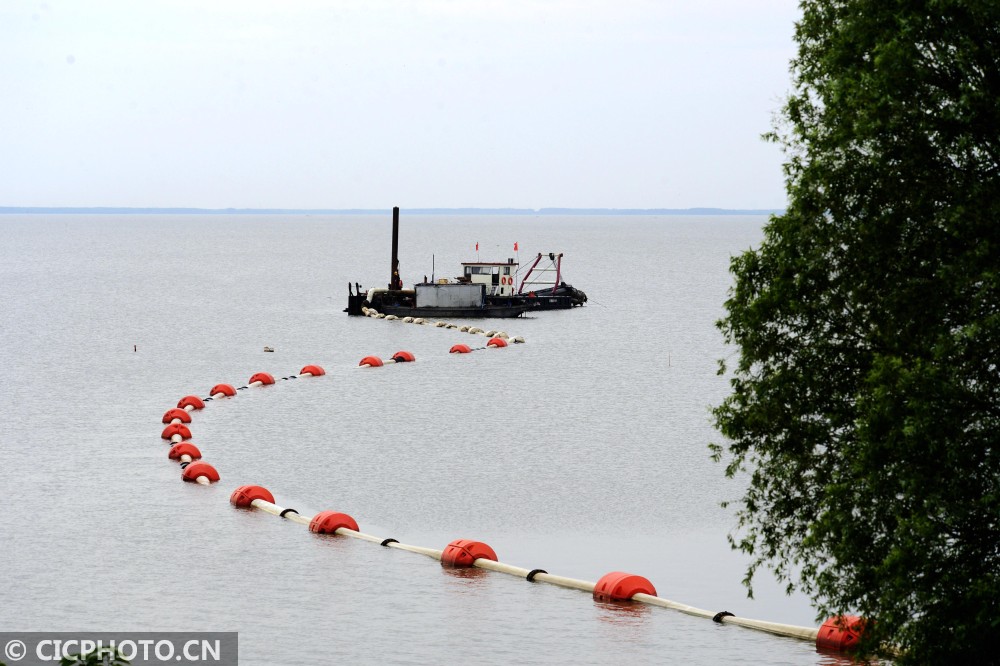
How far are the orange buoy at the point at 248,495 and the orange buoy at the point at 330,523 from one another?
326 centimetres

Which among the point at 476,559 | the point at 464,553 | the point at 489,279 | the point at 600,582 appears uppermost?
the point at 489,279

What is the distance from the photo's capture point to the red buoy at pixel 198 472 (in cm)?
3828

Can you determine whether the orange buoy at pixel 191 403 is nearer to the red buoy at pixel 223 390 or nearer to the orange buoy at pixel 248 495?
the red buoy at pixel 223 390

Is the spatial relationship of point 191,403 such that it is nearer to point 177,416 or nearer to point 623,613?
point 177,416

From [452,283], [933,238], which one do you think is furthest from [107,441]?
[452,283]

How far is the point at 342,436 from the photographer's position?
4838 centimetres

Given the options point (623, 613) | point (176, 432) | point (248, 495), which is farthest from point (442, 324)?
point (623, 613)

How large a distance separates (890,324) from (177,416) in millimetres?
36891

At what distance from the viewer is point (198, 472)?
126 ft

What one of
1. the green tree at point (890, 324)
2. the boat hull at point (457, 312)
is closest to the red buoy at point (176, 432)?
the green tree at point (890, 324)

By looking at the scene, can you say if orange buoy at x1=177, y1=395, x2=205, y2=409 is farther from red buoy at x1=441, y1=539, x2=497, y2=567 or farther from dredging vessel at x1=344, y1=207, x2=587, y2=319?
dredging vessel at x1=344, y1=207, x2=587, y2=319

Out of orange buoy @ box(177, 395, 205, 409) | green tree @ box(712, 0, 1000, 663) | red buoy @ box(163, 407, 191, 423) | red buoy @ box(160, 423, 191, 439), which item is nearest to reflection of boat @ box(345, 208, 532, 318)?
orange buoy @ box(177, 395, 205, 409)

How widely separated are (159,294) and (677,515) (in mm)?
108423

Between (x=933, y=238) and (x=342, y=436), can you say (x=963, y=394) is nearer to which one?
(x=933, y=238)
